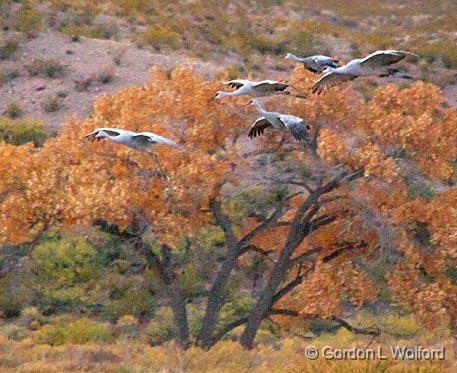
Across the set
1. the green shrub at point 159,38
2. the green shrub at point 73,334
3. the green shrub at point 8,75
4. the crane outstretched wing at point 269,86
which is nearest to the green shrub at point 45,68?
the green shrub at point 8,75

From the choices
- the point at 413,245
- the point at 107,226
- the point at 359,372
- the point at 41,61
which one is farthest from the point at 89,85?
the point at 359,372

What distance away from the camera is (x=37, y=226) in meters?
14.1

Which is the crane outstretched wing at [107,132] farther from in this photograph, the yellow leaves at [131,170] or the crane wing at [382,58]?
the crane wing at [382,58]

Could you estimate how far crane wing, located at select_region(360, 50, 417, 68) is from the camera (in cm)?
1229

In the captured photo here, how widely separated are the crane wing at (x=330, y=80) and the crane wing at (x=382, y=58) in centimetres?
47

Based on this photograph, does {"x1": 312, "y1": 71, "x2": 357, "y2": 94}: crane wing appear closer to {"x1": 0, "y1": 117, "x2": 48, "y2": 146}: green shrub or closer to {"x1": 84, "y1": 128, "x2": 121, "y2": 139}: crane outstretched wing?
{"x1": 84, "y1": 128, "x2": 121, "y2": 139}: crane outstretched wing

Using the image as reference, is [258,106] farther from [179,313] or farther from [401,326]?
[401,326]

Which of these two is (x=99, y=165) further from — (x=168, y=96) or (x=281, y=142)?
(x=281, y=142)

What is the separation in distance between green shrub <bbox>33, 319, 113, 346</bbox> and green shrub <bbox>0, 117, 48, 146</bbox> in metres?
9.56

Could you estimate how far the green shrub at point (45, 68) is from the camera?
34.2 meters

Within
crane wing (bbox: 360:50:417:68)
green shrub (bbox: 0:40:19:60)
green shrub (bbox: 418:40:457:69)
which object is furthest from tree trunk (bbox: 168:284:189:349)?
green shrub (bbox: 418:40:457:69)

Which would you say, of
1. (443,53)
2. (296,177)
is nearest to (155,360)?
(296,177)

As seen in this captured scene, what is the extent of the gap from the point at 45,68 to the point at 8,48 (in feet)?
9.56

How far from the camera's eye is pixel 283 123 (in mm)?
12656
